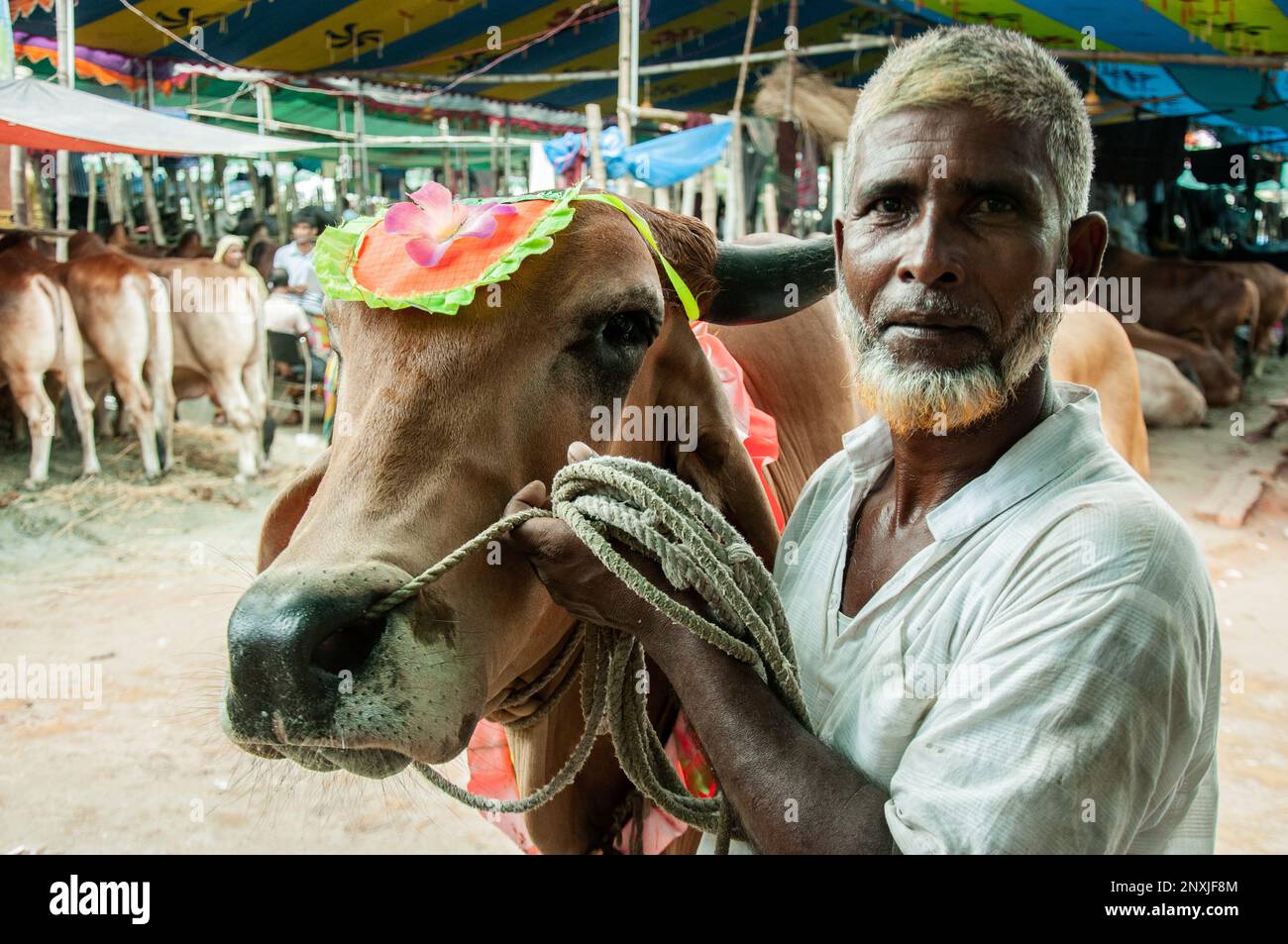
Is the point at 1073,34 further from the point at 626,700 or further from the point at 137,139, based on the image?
the point at 626,700

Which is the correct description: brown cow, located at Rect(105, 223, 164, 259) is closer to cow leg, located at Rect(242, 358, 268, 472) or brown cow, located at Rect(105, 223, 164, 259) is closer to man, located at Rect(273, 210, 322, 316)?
man, located at Rect(273, 210, 322, 316)

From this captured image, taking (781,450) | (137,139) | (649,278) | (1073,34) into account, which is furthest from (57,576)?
(1073,34)

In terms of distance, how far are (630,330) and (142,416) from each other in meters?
9.40

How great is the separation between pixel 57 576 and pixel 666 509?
7.68 m

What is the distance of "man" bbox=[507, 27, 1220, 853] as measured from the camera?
4.18 ft

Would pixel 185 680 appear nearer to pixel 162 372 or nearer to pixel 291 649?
pixel 291 649

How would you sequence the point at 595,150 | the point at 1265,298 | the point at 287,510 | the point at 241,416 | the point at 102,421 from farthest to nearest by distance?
1. the point at 1265,298
2. the point at 102,421
3. the point at 241,416
4. the point at 595,150
5. the point at 287,510

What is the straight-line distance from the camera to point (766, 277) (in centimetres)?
263

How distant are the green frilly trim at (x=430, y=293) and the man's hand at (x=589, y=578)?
0.41m

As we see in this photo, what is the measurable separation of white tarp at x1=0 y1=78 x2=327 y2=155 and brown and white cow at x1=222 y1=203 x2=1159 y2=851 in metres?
7.52

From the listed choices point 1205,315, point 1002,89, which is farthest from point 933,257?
point 1205,315

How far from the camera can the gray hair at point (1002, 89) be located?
62.5 inches

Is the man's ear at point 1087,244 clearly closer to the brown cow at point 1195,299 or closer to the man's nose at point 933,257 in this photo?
the man's nose at point 933,257

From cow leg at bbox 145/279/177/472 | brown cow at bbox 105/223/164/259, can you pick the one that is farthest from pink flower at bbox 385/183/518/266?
brown cow at bbox 105/223/164/259
